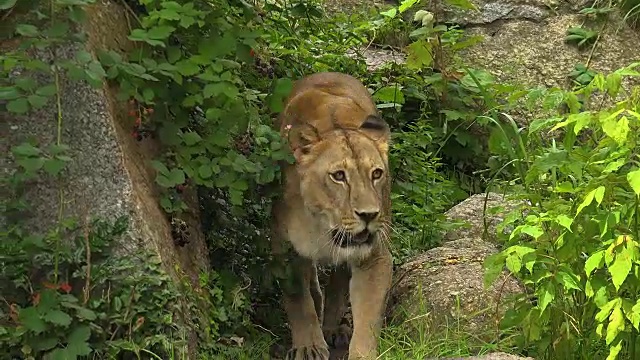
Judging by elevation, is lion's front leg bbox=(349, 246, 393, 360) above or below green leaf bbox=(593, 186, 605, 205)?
below

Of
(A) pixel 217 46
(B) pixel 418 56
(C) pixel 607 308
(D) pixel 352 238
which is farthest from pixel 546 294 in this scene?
(B) pixel 418 56

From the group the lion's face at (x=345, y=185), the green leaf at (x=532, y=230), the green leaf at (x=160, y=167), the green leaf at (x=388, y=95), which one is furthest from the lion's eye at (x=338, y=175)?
the green leaf at (x=388, y=95)

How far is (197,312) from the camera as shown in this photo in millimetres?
5785

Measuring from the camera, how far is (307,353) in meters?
6.39

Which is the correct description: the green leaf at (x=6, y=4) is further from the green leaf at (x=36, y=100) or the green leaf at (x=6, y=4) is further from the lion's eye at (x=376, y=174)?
the lion's eye at (x=376, y=174)

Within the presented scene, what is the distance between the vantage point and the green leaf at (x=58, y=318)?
4.93 m

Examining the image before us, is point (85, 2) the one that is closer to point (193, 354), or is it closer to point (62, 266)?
point (62, 266)

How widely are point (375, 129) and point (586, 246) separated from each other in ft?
5.84

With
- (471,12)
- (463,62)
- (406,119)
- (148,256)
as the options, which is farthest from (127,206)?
(471,12)

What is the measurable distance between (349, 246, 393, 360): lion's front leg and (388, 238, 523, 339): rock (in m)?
0.25

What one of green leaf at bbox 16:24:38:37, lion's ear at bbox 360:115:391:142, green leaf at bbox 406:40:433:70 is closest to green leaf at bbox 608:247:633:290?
lion's ear at bbox 360:115:391:142

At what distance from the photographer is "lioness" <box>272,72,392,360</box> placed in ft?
20.1

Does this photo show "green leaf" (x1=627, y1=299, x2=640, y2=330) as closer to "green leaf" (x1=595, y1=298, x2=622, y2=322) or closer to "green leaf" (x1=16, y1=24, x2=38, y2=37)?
"green leaf" (x1=595, y1=298, x2=622, y2=322)

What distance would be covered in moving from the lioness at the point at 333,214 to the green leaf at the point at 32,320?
1816mm
